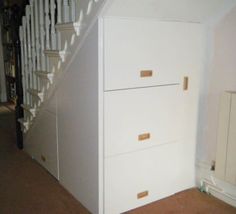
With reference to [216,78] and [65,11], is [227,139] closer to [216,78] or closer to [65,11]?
[216,78]

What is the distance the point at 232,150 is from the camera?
80.0 inches

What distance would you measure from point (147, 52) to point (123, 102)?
36 centimetres

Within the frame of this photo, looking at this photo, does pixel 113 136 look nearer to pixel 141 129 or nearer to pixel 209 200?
pixel 141 129

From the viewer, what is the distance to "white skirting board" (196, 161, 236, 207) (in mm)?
2150

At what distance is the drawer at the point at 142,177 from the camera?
194 cm

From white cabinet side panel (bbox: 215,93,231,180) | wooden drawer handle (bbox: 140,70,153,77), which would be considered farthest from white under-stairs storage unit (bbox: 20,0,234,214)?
white cabinet side panel (bbox: 215,93,231,180)

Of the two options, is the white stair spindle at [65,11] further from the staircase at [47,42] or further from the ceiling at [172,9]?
the ceiling at [172,9]

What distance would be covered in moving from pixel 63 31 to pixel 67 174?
1.10m

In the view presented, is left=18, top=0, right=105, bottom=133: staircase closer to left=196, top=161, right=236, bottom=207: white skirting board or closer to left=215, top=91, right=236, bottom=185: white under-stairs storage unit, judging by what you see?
left=215, top=91, right=236, bottom=185: white under-stairs storage unit

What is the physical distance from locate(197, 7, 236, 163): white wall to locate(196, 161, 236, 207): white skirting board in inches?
2.8

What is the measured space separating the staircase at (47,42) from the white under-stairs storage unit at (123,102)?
0.01 meters

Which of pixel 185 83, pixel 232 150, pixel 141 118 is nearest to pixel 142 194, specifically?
pixel 141 118

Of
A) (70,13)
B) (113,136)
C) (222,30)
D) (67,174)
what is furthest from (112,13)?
(67,174)

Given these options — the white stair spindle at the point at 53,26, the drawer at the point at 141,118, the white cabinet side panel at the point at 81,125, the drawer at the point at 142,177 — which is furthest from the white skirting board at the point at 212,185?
the white stair spindle at the point at 53,26
